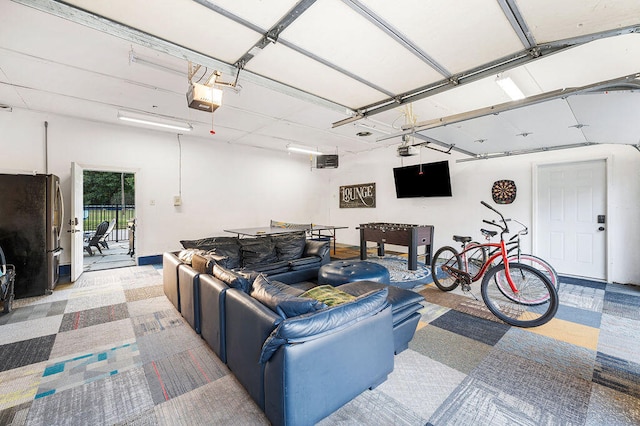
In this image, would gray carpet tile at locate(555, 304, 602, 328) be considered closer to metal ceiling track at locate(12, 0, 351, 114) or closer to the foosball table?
the foosball table

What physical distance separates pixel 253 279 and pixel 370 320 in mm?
1013

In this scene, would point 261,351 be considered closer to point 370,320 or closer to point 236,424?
point 236,424

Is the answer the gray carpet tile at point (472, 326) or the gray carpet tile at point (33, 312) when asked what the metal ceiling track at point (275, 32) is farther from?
the gray carpet tile at point (33, 312)

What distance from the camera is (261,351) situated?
5.23 feet

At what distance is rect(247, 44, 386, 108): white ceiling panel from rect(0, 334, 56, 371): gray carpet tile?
3.42 meters

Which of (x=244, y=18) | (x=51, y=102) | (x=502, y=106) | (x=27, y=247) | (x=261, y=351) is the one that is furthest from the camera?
(x=51, y=102)

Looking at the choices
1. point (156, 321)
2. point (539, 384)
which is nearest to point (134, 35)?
point (156, 321)

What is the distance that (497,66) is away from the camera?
271 cm

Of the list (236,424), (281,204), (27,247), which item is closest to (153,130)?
(27,247)

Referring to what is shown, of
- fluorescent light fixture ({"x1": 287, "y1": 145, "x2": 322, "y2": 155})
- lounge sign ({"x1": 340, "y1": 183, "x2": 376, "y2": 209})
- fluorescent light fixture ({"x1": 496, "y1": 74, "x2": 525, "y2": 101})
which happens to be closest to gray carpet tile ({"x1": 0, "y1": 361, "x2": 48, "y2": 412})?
fluorescent light fixture ({"x1": 496, "y1": 74, "x2": 525, "y2": 101})

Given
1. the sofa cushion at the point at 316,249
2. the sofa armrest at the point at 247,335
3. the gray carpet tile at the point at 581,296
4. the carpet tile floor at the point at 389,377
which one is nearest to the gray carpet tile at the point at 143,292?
the carpet tile floor at the point at 389,377

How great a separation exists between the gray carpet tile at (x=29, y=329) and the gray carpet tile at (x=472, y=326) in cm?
420

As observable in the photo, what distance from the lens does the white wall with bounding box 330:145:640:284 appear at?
4406mm

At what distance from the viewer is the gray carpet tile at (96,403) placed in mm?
1703
